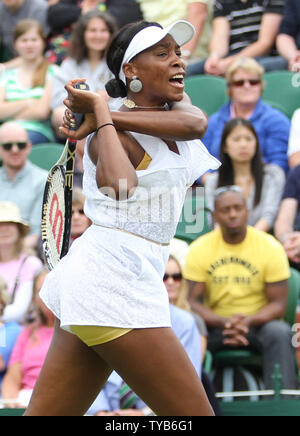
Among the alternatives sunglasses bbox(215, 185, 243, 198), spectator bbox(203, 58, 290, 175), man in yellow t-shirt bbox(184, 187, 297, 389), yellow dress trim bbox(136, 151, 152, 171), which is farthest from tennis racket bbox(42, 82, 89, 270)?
spectator bbox(203, 58, 290, 175)

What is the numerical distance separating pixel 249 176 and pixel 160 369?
3.55 m

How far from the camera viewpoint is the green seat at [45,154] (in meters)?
7.25

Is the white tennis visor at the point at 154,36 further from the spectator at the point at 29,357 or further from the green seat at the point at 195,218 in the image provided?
the green seat at the point at 195,218

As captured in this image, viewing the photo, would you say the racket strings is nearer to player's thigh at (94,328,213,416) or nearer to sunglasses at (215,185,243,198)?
player's thigh at (94,328,213,416)

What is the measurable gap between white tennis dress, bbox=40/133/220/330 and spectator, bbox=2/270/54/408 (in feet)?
7.42

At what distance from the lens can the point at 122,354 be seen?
3188 millimetres

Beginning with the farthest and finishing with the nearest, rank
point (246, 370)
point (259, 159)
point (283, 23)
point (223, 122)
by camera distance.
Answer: point (283, 23)
point (223, 122)
point (259, 159)
point (246, 370)

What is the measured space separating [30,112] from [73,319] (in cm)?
488

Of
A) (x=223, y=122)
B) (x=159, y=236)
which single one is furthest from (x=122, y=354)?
(x=223, y=122)

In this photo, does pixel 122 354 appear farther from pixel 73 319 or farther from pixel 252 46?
pixel 252 46

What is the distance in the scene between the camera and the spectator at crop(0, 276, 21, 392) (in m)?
5.72

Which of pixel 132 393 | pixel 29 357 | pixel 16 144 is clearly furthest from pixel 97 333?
pixel 16 144

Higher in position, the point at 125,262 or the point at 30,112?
the point at 30,112

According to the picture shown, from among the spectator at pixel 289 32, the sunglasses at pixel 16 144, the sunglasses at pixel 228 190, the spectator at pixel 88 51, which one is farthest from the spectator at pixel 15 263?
the spectator at pixel 289 32
